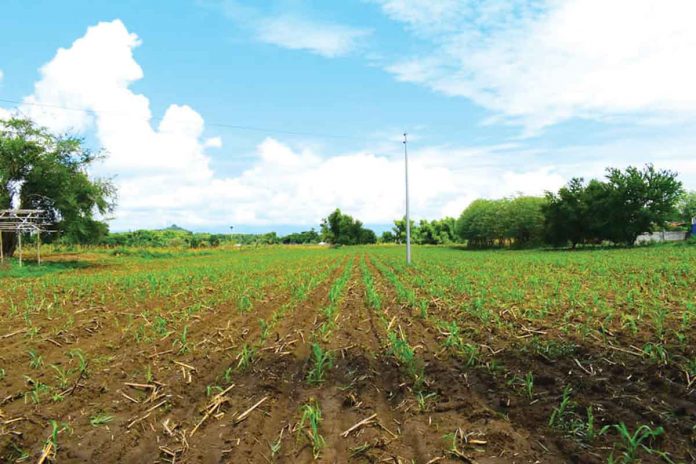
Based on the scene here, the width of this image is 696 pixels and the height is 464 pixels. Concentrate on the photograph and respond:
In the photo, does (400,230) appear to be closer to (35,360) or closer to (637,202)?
(637,202)

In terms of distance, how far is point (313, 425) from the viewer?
3.55m

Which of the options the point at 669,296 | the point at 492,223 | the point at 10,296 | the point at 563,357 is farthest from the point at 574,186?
the point at 10,296

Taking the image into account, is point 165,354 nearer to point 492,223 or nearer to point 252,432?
point 252,432

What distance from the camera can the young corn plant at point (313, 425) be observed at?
3428mm

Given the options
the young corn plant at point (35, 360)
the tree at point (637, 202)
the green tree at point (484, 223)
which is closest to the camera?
the young corn plant at point (35, 360)

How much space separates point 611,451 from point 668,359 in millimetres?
2281

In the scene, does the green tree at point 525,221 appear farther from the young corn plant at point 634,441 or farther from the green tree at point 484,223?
the young corn plant at point 634,441

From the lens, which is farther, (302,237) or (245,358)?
(302,237)

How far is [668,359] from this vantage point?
478cm

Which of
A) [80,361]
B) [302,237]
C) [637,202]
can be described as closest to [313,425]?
[80,361]

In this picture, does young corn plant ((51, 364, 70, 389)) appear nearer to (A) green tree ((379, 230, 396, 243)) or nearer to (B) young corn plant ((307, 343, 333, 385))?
(B) young corn plant ((307, 343, 333, 385))

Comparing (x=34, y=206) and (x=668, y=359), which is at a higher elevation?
(x=34, y=206)

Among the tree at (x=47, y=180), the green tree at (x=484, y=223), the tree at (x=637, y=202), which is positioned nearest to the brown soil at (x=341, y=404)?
the tree at (x=47, y=180)

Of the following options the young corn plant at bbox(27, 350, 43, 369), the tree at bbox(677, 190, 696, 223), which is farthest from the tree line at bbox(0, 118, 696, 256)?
the tree at bbox(677, 190, 696, 223)
